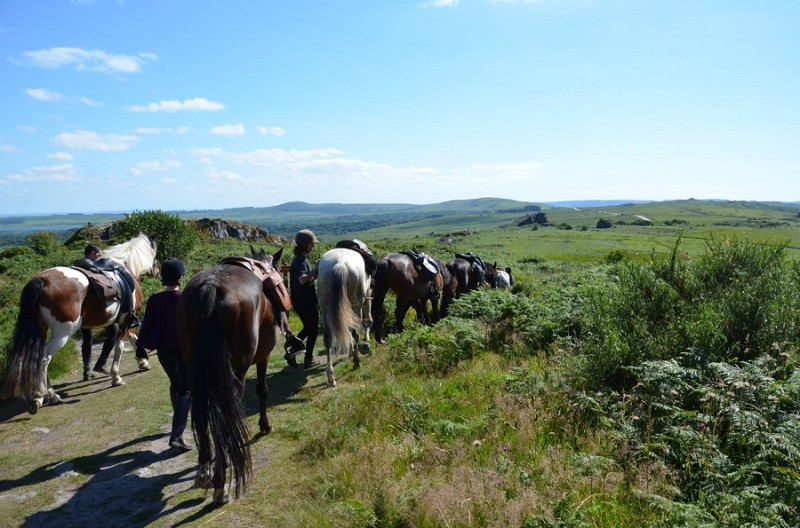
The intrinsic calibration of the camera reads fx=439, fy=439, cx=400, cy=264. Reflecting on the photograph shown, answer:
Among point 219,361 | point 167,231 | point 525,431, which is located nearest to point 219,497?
point 219,361

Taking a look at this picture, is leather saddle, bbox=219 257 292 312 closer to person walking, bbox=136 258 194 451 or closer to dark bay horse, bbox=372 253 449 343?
person walking, bbox=136 258 194 451

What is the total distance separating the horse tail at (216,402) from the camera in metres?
4.41

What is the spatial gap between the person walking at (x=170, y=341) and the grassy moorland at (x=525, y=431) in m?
0.59

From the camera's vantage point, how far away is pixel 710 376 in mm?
4891

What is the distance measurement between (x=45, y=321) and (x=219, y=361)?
14.7ft

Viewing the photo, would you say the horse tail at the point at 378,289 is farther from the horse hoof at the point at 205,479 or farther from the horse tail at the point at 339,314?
the horse hoof at the point at 205,479

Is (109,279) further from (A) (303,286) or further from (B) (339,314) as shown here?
(B) (339,314)

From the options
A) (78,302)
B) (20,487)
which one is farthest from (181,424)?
(78,302)

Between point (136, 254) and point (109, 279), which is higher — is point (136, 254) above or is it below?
above

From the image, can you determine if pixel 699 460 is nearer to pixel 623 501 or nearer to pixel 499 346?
pixel 623 501

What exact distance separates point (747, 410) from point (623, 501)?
1.72 metres

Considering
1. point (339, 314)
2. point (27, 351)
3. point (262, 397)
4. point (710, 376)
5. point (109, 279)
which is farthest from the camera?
point (339, 314)

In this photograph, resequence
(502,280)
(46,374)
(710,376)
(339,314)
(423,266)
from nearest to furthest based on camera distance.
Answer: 1. (710,376)
2. (46,374)
3. (339,314)
4. (423,266)
5. (502,280)

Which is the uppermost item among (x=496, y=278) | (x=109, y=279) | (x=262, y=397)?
(x=109, y=279)
